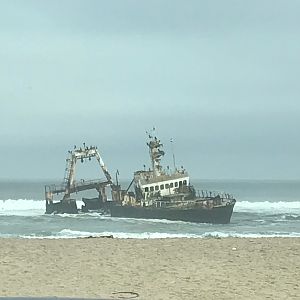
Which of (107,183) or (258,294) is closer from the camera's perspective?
(258,294)

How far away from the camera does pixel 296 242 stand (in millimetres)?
15547

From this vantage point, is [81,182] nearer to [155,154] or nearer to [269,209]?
[155,154]

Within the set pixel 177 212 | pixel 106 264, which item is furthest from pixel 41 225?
pixel 106 264

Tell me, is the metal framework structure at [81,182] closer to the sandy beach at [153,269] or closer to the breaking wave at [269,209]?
the breaking wave at [269,209]

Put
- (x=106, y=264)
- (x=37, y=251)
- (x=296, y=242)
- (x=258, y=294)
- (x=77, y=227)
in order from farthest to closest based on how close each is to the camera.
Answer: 1. (x=77, y=227)
2. (x=296, y=242)
3. (x=37, y=251)
4. (x=106, y=264)
5. (x=258, y=294)

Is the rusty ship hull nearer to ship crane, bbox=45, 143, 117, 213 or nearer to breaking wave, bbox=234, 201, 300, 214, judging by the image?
ship crane, bbox=45, 143, 117, 213

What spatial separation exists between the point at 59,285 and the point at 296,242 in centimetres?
798

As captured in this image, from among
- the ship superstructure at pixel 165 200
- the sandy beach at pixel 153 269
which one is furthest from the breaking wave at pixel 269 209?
the sandy beach at pixel 153 269

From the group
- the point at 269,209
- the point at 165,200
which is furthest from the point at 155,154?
the point at 269,209

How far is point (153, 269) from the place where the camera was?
10.7 meters

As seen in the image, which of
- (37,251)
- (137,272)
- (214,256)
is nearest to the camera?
(137,272)

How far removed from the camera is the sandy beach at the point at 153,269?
340 inches

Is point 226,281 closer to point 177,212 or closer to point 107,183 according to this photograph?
point 177,212

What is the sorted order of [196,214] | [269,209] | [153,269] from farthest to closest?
[269,209]
[196,214]
[153,269]
